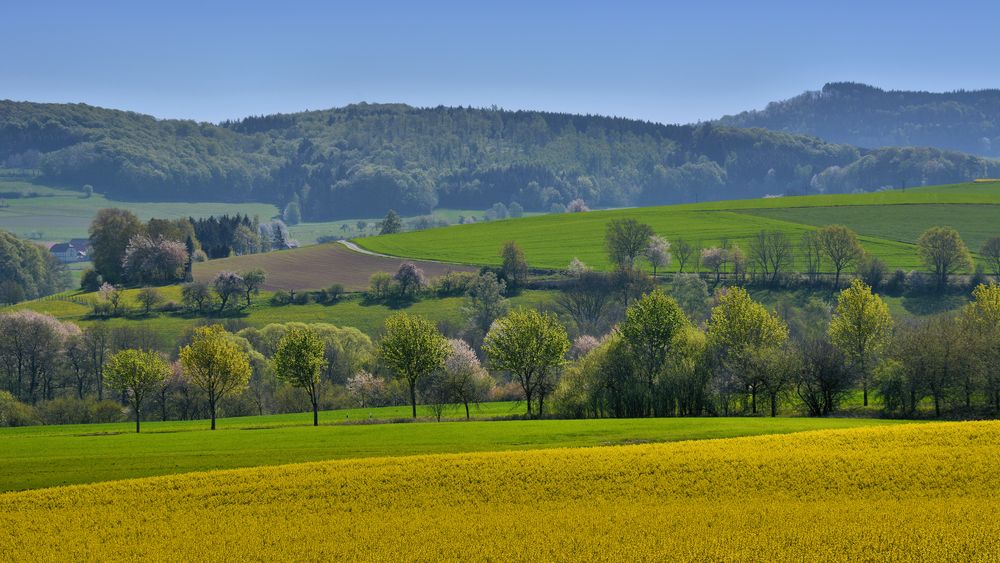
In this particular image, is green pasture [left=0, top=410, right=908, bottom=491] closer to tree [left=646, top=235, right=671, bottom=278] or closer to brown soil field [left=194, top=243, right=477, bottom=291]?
brown soil field [left=194, top=243, right=477, bottom=291]

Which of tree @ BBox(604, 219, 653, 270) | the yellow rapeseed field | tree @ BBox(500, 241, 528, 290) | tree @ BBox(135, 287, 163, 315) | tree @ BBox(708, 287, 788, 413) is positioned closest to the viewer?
the yellow rapeseed field

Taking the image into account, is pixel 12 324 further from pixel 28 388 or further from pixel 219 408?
pixel 219 408

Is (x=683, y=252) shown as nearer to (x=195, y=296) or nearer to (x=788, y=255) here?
(x=788, y=255)

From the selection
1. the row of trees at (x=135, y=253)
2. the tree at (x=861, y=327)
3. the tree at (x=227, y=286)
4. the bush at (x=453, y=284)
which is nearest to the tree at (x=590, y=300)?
the bush at (x=453, y=284)

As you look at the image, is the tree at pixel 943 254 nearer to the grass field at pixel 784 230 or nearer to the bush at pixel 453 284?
the grass field at pixel 784 230

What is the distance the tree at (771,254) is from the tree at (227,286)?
8055cm

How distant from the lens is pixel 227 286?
500 ft

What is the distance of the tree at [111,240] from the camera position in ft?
587

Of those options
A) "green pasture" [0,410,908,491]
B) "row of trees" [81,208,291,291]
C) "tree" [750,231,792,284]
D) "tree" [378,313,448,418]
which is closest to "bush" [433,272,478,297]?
A: "tree" [750,231,792,284]

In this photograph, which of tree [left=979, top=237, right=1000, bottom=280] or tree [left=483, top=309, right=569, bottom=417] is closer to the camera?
tree [left=483, top=309, right=569, bottom=417]

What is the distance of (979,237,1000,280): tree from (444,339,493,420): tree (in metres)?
82.3

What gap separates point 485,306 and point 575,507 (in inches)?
3884

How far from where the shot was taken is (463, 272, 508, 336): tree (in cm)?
13438

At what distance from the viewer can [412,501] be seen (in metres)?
40.2
